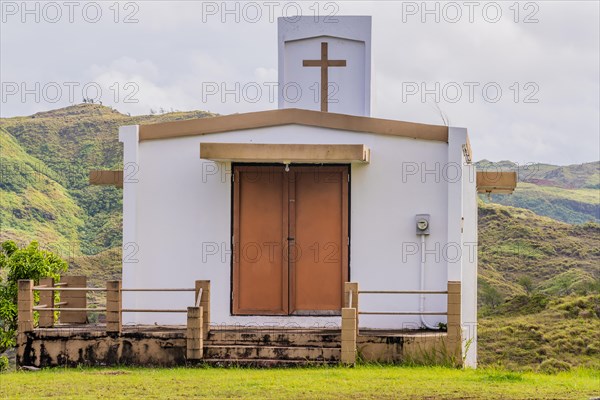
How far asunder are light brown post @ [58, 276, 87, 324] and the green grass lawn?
2.52 meters

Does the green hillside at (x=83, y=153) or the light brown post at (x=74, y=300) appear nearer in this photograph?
the light brown post at (x=74, y=300)

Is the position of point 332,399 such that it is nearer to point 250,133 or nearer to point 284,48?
point 250,133

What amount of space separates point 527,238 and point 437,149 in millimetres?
38210

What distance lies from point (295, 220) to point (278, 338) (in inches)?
88.9

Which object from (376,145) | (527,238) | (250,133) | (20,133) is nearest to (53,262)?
(250,133)

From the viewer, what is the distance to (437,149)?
1816 centimetres

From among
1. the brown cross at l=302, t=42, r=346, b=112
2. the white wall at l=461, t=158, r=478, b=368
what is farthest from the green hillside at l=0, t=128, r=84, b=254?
the white wall at l=461, t=158, r=478, b=368

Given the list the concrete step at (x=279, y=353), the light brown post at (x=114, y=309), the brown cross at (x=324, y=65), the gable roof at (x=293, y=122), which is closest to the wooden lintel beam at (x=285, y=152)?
the gable roof at (x=293, y=122)

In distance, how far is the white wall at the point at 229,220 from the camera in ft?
59.6

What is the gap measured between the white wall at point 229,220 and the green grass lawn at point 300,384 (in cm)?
200

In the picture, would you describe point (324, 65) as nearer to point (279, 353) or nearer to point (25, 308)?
point (279, 353)

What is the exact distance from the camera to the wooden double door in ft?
60.3

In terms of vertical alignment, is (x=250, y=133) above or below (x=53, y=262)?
above

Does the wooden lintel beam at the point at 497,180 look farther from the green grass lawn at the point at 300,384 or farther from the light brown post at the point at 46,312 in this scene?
the light brown post at the point at 46,312
